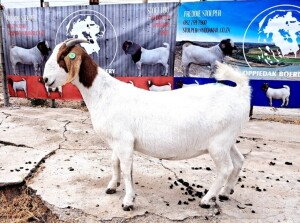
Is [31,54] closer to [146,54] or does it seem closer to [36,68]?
[36,68]

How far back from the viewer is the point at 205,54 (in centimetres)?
687

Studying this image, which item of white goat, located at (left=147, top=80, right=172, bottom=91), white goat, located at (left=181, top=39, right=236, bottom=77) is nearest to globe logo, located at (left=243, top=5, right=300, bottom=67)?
white goat, located at (left=181, top=39, right=236, bottom=77)

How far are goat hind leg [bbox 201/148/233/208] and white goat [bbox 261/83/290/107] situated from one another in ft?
12.4

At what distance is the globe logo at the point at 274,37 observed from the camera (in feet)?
20.8

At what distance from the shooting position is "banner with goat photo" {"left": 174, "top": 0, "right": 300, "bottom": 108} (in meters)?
6.39

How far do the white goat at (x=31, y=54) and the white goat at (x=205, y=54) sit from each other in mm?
3212

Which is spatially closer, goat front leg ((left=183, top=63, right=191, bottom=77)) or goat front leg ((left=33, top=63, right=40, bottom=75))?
goat front leg ((left=183, top=63, right=191, bottom=77))

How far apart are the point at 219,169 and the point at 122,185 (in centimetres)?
119

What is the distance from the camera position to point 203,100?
320cm

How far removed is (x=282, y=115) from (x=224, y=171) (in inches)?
170

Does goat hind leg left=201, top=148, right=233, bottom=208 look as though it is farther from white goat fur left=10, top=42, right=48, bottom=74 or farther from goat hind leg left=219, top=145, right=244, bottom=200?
white goat fur left=10, top=42, right=48, bottom=74

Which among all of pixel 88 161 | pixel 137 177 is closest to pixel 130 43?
pixel 88 161

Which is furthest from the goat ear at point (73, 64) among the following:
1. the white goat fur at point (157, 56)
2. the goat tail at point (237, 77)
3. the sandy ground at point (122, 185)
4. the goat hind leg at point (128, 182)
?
the white goat fur at point (157, 56)

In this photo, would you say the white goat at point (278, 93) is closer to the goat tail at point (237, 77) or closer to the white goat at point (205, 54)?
the white goat at point (205, 54)
